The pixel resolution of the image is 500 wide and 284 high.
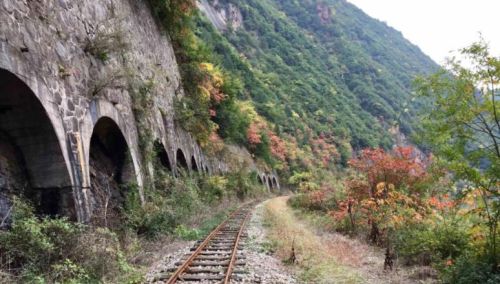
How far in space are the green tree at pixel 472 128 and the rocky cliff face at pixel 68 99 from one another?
636 centimetres

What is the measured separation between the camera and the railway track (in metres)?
7.36

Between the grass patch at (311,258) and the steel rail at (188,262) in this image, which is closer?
the steel rail at (188,262)

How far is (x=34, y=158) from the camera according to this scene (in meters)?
7.68

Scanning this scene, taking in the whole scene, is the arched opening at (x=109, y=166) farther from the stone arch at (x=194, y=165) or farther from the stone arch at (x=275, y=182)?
the stone arch at (x=275, y=182)

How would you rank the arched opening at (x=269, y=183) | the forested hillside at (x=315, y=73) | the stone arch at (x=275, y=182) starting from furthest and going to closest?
1. the forested hillside at (x=315, y=73)
2. the stone arch at (x=275, y=182)
3. the arched opening at (x=269, y=183)

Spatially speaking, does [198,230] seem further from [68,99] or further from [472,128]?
[472,128]

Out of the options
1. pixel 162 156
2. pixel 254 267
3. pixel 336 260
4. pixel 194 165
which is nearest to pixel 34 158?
pixel 254 267

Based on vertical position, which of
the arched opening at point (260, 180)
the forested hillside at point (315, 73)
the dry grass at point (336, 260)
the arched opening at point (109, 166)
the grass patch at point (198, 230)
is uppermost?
the forested hillside at point (315, 73)

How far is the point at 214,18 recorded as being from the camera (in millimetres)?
68312

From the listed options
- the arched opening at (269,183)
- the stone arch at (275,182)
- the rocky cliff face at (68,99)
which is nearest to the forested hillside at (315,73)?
the stone arch at (275,182)

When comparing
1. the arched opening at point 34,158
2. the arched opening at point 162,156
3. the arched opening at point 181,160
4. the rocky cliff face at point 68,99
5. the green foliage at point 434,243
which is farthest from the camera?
the arched opening at point 181,160

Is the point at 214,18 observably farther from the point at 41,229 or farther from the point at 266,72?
the point at 41,229

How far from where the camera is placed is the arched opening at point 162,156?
15269 millimetres

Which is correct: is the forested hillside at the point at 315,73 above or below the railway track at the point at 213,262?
above
